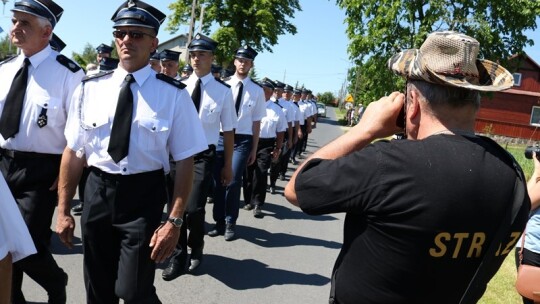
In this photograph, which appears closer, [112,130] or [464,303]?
[464,303]

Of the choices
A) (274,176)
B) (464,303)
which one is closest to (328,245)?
(274,176)

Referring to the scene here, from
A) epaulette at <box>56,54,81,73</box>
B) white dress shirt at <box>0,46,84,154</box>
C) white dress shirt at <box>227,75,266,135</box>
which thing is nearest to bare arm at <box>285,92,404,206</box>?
white dress shirt at <box>0,46,84,154</box>

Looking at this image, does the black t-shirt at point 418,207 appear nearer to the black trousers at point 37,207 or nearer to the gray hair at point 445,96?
the gray hair at point 445,96

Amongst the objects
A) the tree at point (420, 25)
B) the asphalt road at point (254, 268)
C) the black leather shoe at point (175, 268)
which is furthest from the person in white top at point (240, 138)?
the tree at point (420, 25)

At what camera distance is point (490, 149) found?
1734 mm

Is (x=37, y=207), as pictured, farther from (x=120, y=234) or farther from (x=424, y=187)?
(x=424, y=187)

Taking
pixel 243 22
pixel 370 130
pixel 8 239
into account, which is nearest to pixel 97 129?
pixel 8 239

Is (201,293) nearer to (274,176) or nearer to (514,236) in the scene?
(514,236)

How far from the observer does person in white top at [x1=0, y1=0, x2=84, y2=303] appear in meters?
3.53

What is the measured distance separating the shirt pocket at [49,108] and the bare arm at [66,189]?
24.0 inches

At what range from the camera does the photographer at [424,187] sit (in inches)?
64.2

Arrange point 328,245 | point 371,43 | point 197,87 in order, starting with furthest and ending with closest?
point 371,43, point 328,245, point 197,87

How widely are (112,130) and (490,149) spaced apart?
7.01ft

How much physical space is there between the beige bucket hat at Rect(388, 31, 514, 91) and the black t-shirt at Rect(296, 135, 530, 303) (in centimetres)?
20
